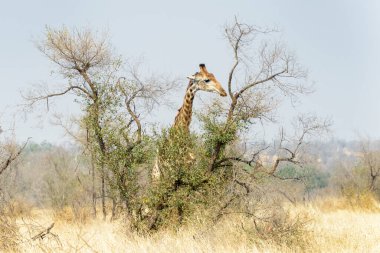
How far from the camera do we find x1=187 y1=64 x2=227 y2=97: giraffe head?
582 inches

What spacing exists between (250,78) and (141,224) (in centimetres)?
461

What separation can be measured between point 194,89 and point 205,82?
49 centimetres

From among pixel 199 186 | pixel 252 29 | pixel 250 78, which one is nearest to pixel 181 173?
pixel 199 186

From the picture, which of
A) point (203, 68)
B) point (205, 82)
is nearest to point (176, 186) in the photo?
point (205, 82)

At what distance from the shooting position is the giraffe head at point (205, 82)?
1478 centimetres

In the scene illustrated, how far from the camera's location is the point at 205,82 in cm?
1516

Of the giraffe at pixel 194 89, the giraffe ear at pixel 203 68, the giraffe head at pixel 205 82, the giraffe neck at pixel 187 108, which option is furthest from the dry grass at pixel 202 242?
the giraffe ear at pixel 203 68

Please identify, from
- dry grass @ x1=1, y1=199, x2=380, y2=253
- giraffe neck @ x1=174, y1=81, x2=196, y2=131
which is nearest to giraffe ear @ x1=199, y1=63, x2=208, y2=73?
giraffe neck @ x1=174, y1=81, x2=196, y2=131

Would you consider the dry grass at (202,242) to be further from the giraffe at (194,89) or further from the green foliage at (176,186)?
the giraffe at (194,89)

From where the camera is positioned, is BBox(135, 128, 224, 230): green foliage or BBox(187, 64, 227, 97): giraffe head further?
BBox(187, 64, 227, 97): giraffe head

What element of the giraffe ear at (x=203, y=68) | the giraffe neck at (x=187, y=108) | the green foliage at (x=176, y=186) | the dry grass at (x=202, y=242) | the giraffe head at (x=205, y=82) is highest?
the giraffe ear at (x=203, y=68)

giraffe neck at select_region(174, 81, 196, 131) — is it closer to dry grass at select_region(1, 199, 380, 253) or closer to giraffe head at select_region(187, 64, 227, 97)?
giraffe head at select_region(187, 64, 227, 97)

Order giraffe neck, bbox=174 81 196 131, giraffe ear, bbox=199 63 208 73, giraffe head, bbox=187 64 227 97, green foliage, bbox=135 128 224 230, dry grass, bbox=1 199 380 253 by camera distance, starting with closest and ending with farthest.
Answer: dry grass, bbox=1 199 380 253
green foliage, bbox=135 128 224 230
giraffe head, bbox=187 64 227 97
giraffe ear, bbox=199 63 208 73
giraffe neck, bbox=174 81 196 131

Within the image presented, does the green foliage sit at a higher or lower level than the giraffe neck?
lower
